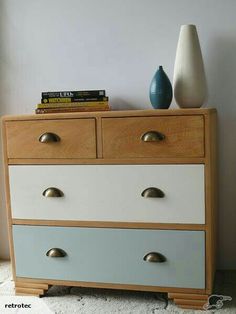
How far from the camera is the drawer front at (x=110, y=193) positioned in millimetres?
1609

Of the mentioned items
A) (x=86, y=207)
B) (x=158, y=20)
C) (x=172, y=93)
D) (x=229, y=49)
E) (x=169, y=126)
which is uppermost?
(x=158, y=20)

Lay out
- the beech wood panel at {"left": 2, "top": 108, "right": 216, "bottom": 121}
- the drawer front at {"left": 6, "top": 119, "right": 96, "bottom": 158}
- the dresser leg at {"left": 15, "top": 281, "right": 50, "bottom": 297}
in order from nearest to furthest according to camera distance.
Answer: the beech wood panel at {"left": 2, "top": 108, "right": 216, "bottom": 121} → the drawer front at {"left": 6, "top": 119, "right": 96, "bottom": 158} → the dresser leg at {"left": 15, "top": 281, "right": 50, "bottom": 297}

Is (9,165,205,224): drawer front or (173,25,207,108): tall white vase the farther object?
(173,25,207,108): tall white vase

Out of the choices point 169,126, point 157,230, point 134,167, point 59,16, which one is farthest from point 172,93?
point 59,16

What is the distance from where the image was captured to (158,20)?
1964 mm

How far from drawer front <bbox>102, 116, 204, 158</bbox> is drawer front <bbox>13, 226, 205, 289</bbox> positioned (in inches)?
12.5

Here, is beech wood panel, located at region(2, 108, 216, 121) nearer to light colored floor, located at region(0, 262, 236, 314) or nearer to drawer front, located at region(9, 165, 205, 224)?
drawer front, located at region(9, 165, 205, 224)

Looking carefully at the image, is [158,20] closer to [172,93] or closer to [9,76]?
[172,93]

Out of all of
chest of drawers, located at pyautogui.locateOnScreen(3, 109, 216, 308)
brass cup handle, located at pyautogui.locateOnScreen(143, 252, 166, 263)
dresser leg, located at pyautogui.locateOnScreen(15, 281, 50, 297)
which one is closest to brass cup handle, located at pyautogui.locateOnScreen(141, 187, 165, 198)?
chest of drawers, located at pyautogui.locateOnScreen(3, 109, 216, 308)

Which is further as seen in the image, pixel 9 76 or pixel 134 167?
pixel 9 76

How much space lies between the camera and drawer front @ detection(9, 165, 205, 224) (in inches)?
63.4

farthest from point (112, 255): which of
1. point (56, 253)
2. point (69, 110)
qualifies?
point (69, 110)

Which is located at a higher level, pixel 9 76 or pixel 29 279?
pixel 9 76

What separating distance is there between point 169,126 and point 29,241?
30.8 inches
